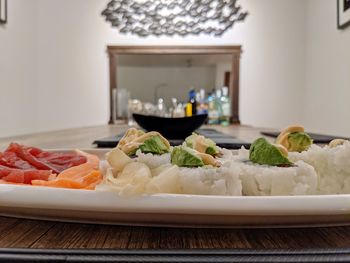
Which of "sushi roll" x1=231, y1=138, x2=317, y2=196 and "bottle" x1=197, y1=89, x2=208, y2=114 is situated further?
"bottle" x1=197, y1=89, x2=208, y2=114

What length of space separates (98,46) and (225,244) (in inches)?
128

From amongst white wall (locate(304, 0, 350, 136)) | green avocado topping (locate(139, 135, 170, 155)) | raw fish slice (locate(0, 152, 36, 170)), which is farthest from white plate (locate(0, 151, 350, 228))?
white wall (locate(304, 0, 350, 136))

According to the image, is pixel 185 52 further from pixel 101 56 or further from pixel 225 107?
pixel 101 56

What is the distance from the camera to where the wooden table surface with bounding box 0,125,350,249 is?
11.8 inches

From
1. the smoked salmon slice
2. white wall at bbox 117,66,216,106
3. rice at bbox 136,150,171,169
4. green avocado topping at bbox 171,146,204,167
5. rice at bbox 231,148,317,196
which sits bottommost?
the smoked salmon slice

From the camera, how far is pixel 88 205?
322 millimetres

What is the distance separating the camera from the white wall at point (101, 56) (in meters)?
3.33

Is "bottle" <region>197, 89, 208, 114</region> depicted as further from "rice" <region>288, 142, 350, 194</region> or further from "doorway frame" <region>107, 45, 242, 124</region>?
"rice" <region>288, 142, 350, 194</region>

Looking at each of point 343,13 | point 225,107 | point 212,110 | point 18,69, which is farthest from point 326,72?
point 18,69

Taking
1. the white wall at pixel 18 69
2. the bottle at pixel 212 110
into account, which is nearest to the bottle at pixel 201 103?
the bottle at pixel 212 110

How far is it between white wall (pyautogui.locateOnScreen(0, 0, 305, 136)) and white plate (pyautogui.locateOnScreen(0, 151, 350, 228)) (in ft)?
10.2

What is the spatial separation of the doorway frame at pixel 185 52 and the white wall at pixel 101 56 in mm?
51

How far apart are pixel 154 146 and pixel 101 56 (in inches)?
121

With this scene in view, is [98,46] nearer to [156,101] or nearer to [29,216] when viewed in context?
[156,101]
